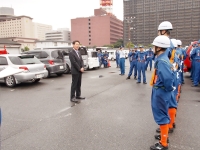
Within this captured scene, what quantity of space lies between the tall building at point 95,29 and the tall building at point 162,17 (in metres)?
9.27

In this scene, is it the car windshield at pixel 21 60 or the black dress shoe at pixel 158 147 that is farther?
the car windshield at pixel 21 60

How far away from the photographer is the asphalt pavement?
11.2ft

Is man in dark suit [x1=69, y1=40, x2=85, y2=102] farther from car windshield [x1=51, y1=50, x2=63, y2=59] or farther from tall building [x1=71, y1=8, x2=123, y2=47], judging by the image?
tall building [x1=71, y1=8, x2=123, y2=47]

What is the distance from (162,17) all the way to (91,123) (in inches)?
4002

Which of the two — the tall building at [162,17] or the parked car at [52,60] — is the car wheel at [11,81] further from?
the tall building at [162,17]

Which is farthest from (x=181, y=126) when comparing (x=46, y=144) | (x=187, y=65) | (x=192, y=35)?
(x=192, y=35)

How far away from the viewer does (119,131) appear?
391cm

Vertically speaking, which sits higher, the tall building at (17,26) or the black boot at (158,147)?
the tall building at (17,26)

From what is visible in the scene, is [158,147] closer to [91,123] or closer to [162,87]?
[162,87]

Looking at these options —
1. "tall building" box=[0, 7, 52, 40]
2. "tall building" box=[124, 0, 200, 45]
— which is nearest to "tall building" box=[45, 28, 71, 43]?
"tall building" box=[0, 7, 52, 40]

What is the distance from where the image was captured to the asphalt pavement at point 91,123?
3.41 m

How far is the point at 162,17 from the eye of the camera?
315 ft

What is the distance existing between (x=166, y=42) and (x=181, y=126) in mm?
2082

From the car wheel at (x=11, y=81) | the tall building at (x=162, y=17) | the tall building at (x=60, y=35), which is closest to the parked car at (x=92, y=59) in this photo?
the car wheel at (x=11, y=81)
